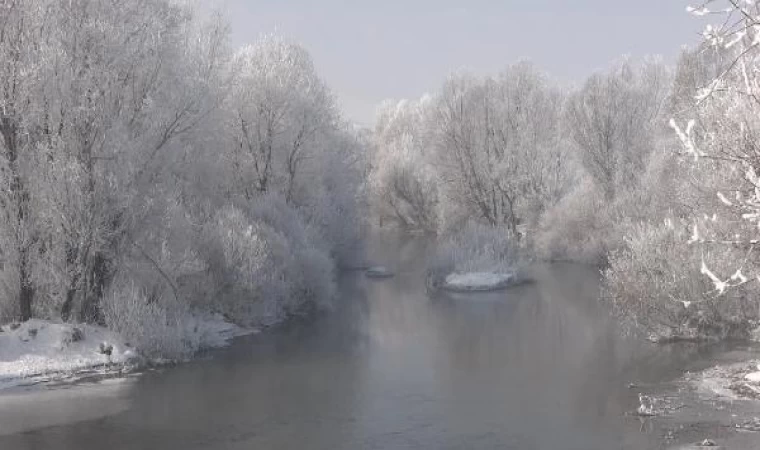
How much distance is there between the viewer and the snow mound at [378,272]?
32938 millimetres

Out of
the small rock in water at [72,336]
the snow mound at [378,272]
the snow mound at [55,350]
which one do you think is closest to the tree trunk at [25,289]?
the snow mound at [55,350]

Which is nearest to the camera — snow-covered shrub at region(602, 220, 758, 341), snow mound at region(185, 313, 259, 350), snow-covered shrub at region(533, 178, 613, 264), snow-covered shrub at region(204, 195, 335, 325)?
snow-covered shrub at region(602, 220, 758, 341)

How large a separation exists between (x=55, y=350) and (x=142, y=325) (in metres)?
1.83

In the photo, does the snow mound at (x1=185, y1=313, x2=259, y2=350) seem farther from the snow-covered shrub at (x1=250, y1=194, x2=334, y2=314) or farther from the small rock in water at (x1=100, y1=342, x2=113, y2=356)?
the snow-covered shrub at (x1=250, y1=194, x2=334, y2=314)

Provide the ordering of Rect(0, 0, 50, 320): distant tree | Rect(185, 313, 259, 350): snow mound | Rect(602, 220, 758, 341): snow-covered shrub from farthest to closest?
Rect(185, 313, 259, 350): snow mound → Rect(602, 220, 758, 341): snow-covered shrub → Rect(0, 0, 50, 320): distant tree

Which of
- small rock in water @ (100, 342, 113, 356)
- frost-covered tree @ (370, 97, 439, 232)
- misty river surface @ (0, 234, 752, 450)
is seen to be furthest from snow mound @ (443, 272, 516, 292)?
frost-covered tree @ (370, 97, 439, 232)

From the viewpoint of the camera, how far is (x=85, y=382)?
15.5 metres

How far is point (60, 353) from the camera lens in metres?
16.5

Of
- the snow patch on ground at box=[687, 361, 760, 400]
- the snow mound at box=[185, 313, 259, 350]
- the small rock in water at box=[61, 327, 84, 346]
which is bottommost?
the snow patch on ground at box=[687, 361, 760, 400]

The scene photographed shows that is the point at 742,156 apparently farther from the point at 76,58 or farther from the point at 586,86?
the point at 586,86

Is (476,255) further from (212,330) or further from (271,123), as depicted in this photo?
(212,330)

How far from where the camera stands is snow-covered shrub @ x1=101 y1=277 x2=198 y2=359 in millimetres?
17234

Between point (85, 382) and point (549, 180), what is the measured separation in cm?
3112

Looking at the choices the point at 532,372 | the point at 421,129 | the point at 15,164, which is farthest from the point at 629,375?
the point at 421,129
